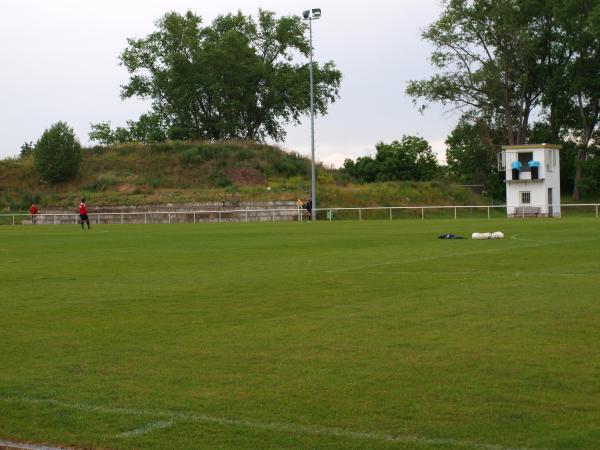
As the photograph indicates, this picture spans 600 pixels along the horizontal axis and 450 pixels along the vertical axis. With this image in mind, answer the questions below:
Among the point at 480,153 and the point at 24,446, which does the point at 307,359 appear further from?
the point at 480,153

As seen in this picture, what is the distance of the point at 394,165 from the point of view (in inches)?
4040

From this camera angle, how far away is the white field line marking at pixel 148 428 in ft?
23.0

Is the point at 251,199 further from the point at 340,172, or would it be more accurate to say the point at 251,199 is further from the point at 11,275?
the point at 11,275

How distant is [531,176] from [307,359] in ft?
210

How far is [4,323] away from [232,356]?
4.53 m

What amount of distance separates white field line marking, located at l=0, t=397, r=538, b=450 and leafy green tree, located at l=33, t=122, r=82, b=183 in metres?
78.5

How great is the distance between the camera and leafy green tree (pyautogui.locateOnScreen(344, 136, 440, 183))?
103 m

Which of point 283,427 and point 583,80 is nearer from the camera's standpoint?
point 283,427

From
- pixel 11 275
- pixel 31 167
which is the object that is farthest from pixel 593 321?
pixel 31 167

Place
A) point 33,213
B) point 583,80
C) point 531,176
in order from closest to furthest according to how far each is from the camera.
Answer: point 531,176 < point 33,213 < point 583,80

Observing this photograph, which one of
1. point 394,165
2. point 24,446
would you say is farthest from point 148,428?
point 394,165

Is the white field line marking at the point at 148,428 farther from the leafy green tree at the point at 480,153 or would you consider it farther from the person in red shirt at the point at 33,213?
the leafy green tree at the point at 480,153

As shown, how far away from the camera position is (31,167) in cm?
8881

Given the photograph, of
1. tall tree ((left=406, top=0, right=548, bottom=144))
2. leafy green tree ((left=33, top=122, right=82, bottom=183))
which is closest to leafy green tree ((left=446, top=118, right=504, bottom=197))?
tall tree ((left=406, top=0, right=548, bottom=144))
